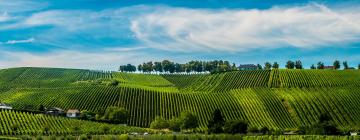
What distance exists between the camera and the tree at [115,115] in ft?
545

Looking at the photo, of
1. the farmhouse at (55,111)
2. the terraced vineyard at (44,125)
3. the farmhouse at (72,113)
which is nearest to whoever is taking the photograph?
the terraced vineyard at (44,125)

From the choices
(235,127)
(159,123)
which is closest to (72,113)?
(159,123)

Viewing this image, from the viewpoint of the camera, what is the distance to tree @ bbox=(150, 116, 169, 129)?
520 ft

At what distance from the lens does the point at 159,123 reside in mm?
160625

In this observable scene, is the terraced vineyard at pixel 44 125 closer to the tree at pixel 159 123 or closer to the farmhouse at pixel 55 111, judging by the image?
the tree at pixel 159 123

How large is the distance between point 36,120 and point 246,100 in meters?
75.2

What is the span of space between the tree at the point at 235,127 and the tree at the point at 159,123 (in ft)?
63.1

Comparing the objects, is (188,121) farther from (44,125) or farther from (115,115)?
(44,125)

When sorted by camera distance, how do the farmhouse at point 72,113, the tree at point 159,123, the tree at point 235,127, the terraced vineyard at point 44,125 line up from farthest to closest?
the farmhouse at point 72,113 → the tree at point 159,123 → the tree at point 235,127 → the terraced vineyard at point 44,125

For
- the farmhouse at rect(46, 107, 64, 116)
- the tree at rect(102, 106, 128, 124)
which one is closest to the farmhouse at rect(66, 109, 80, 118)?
the farmhouse at rect(46, 107, 64, 116)

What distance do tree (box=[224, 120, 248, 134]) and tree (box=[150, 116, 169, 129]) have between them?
19.2 m

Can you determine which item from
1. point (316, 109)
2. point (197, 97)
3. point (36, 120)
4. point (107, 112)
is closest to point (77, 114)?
point (107, 112)

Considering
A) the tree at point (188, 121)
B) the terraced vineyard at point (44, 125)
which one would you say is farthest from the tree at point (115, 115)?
the tree at point (188, 121)

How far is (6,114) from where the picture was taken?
149m
